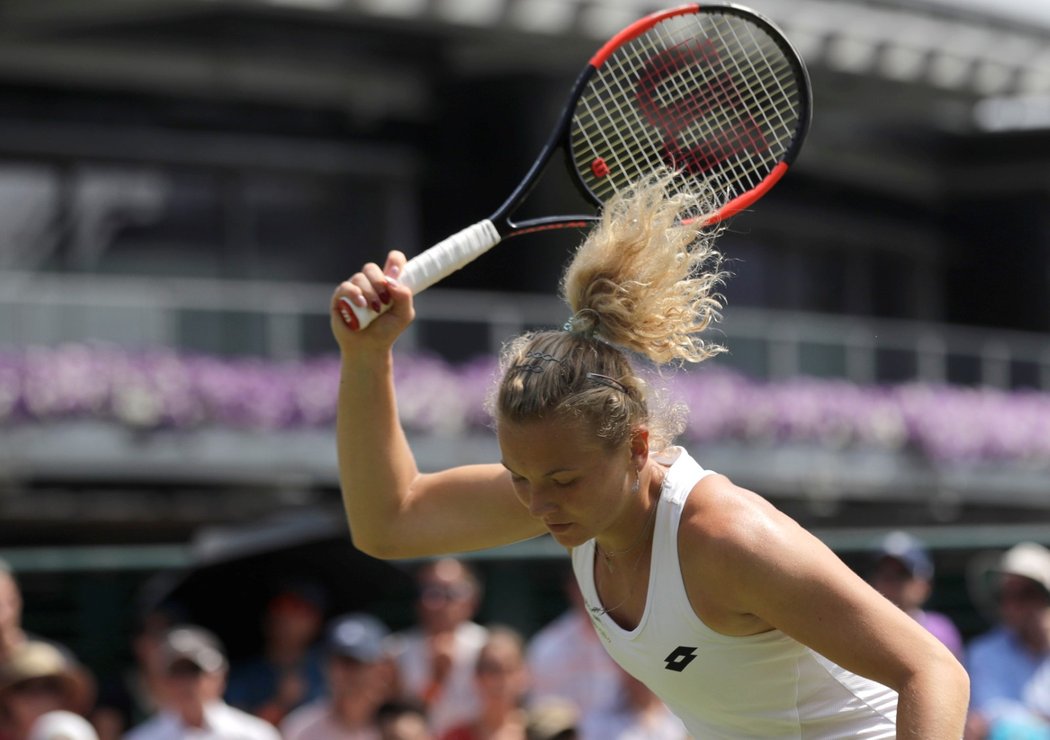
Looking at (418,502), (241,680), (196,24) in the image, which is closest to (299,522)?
(241,680)

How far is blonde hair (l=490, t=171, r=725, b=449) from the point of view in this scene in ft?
9.21

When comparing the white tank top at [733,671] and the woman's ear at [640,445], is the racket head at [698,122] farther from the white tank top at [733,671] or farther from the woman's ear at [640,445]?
the white tank top at [733,671]

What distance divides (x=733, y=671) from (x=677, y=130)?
4.03 ft

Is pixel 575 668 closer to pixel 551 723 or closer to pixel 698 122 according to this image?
pixel 551 723

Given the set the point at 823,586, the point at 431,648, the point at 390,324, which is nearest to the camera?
the point at 823,586

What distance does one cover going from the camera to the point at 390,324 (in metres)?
3.12

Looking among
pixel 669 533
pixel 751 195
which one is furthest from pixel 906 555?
pixel 669 533

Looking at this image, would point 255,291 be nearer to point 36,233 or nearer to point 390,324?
point 36,233

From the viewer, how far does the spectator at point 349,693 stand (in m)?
5.80

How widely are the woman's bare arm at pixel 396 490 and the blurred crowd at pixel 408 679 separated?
7.68ft

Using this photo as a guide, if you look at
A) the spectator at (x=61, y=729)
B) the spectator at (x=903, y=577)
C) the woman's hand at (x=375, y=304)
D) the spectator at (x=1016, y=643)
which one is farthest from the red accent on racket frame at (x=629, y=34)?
the spectator at (x=1016, y=643)

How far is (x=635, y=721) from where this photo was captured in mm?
6090

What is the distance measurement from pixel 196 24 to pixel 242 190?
178 cm

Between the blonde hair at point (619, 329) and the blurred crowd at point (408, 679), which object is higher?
the blonde hair at point (619, 329)
